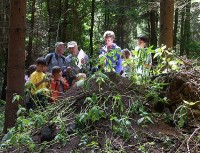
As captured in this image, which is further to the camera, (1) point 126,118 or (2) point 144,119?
(2) point 144,119

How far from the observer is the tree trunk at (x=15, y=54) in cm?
630

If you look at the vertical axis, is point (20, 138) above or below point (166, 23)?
below

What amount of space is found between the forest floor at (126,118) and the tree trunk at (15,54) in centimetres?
206

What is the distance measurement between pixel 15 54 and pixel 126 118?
10.8 ft

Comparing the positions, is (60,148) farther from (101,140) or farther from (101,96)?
(101,96)

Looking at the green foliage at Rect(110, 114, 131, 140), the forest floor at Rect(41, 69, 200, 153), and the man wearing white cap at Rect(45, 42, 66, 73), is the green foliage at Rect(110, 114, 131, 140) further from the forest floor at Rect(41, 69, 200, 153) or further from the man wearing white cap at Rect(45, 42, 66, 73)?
the man wearing white cap at Rect(45, 42, 66, 73)

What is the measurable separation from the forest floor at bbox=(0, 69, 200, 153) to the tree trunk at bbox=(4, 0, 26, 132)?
2064 mm

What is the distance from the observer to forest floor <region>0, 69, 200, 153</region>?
3.57 meters

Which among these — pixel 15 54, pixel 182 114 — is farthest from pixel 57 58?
pixel 182 114

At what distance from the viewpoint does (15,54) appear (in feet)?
20.8

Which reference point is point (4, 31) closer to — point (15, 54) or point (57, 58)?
point (57, 58)

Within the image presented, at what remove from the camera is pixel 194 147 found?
3496mm

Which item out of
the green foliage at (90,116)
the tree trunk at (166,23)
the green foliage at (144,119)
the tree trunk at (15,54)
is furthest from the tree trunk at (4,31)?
the green foliage at (144,119)

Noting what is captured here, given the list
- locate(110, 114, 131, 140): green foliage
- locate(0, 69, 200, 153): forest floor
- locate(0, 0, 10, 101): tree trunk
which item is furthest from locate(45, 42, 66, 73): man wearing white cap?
locate(0, 0, 10, 101): tree trunk
